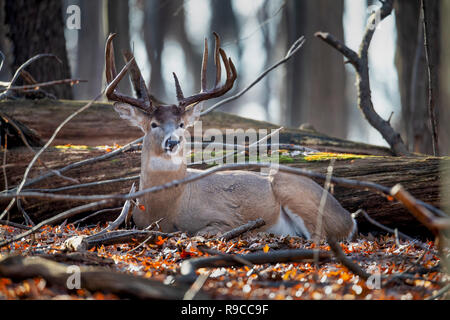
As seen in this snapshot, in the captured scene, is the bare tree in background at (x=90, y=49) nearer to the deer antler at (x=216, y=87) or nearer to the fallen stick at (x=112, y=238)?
the deer antler at (x=216, y=87)

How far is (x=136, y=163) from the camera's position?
23.5 ft

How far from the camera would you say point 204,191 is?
257 inches

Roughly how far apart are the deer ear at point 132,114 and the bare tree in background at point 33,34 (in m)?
4.18

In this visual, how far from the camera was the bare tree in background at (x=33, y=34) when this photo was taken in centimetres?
995

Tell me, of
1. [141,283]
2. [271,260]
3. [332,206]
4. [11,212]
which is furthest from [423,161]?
[11,212]

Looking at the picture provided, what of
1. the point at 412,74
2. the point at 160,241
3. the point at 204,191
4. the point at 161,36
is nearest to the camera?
the point at 160,241

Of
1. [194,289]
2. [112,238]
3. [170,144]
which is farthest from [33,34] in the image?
[194,289]

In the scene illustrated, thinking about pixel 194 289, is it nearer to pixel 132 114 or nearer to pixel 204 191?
pixel 204 191

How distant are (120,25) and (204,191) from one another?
1408 centimetres

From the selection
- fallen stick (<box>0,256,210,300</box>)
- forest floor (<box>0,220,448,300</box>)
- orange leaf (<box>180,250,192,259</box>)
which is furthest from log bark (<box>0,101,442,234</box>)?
fallen stick (<box>0,256,210,300</box>)

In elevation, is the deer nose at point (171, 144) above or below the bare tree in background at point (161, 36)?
below

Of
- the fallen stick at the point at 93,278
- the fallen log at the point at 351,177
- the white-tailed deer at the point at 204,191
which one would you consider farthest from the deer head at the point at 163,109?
the fallen stick at the point at 93,278

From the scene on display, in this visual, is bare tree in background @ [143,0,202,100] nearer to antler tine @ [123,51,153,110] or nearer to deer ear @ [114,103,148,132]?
antler tine @ [123,51,153,110]
